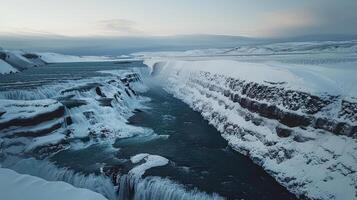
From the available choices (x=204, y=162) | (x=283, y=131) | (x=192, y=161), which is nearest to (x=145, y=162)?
(x=192, y=161)

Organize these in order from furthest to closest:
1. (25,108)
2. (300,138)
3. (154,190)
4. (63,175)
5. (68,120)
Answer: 1. (68,120)
2. (25,108)
3. (300,138)
4. (63,175)
5. (154,190)

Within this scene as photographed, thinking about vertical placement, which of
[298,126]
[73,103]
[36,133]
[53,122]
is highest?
[298,126]

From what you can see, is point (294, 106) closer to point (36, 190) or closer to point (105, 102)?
point (36, 190)

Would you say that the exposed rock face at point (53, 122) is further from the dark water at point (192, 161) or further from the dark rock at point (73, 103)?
the dark water at point (192, 161)

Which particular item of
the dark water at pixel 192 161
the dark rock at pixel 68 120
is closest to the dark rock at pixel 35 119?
the dark rock at pixel 68 120

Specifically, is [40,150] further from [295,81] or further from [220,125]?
[295,81]

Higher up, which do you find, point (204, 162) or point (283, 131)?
point (283, 131)

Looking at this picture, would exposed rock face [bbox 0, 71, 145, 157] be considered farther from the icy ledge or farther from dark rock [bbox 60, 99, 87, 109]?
the icy ledge

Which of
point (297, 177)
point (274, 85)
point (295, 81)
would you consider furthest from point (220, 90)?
point (297, 177)

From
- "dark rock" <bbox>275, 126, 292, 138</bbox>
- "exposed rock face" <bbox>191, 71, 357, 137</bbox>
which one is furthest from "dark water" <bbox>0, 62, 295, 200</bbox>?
"exposed rock face" <bbox>191, 71, 357, 137</bbox>
